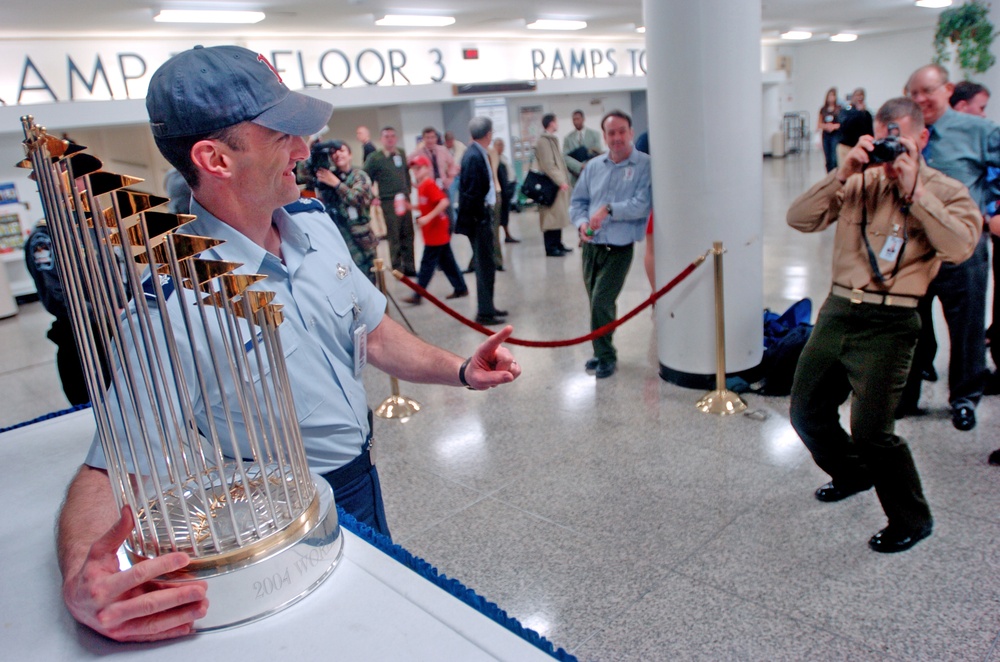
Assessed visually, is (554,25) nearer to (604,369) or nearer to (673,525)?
(604,369)

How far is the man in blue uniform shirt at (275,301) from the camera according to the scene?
88 centimetres

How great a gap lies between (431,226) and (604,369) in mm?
3068

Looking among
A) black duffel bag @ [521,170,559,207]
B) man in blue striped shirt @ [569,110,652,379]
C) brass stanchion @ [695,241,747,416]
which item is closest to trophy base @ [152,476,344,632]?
brass stanchion @ [695,241,747,416]

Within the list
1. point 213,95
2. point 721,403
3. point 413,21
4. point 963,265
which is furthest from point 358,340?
point 413,21

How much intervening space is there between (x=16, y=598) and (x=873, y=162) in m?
3.02

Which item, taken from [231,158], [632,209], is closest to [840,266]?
[632,209]

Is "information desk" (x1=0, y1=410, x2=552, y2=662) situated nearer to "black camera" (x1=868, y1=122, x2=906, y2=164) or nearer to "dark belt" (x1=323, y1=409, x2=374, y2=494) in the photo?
"dark belt" (x1=323, y1=409, x2=374, y2=494)

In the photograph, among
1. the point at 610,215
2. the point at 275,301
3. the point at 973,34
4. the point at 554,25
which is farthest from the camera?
the point at 554,25

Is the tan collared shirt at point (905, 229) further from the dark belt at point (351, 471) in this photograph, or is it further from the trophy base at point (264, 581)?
the trophy base at point (264, 581)

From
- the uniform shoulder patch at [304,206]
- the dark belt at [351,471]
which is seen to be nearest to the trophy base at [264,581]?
the dark belt at [351,471]

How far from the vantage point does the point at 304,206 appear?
1.69 meters

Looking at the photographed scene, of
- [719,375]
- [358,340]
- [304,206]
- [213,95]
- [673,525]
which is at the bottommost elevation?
[673,525]

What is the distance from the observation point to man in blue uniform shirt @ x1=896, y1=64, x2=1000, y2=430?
398 centimetres

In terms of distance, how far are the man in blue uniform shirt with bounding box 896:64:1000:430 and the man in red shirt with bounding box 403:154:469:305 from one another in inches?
183
